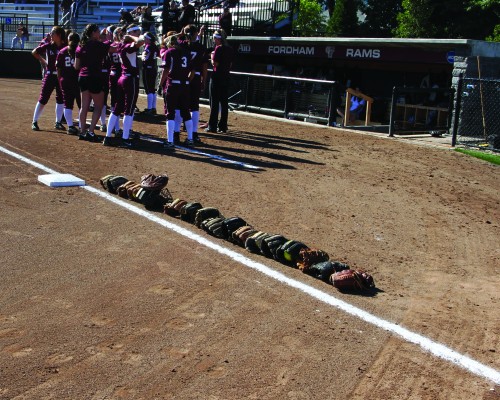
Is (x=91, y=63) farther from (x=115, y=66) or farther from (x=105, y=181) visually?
(x=105, y=181)

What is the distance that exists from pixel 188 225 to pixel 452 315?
3261 millimetres

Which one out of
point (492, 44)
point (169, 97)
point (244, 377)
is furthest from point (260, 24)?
point (244, 377)

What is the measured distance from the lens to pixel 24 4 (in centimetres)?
4131

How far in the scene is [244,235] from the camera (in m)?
7.00

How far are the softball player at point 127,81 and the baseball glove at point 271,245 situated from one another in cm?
592

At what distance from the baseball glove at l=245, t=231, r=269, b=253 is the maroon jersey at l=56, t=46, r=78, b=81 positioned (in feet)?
24.8

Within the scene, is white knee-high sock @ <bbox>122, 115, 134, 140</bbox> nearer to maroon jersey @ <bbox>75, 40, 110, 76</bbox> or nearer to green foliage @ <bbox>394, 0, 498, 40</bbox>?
maroon jersey @ <bbox>75, 40, 110, 76</bbox>

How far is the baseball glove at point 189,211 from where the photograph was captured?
7.86 m

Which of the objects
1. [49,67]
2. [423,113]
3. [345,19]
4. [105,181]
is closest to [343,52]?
[423,113]

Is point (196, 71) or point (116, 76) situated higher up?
point (196, 71)

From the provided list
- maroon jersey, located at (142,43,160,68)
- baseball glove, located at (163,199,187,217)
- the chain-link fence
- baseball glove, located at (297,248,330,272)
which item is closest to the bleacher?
maroon jersey, located at (142,43,160,68)

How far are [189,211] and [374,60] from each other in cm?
1314

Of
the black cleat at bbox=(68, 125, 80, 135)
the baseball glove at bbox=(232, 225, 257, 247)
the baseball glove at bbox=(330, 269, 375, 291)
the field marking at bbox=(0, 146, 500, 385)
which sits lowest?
the field marking at bbox=(0, 146, 500, 385)

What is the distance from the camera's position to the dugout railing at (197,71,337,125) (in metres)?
17.3
